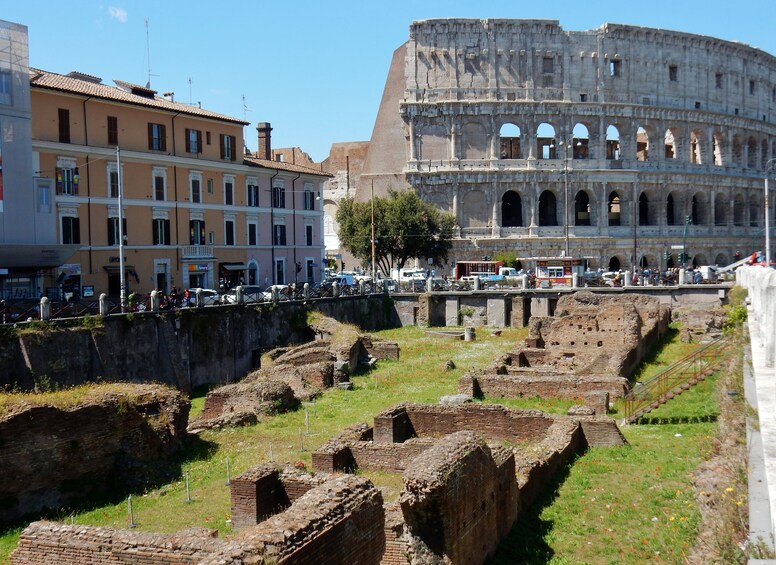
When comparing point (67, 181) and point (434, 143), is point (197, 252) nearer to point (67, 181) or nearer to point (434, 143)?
point (67, 181)

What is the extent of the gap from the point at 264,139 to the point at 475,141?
23.4 meters

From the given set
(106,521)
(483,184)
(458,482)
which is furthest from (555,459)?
(483,184)

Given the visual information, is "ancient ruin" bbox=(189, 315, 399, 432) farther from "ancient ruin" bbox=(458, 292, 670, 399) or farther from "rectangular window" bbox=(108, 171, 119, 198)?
"rectangular window" bbox=(108, 171, 119, 198)

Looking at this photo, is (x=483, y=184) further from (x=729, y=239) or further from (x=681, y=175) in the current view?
(x=729, y=239)

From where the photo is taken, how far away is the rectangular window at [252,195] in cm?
5031

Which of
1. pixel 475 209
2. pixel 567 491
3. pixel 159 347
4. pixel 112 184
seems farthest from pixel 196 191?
pixel 475 209

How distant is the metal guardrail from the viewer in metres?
25.0

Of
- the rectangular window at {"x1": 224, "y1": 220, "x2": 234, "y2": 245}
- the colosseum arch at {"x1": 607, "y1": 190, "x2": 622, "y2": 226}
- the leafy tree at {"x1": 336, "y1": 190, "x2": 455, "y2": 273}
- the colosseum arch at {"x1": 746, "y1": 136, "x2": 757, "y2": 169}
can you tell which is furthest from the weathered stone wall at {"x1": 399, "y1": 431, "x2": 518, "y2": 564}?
the colosseum arch at {"x1": 746, "y1": 136, "x2": 757, "y2": 169}

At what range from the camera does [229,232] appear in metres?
48.7

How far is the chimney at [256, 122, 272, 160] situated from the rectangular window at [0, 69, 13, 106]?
2596cm

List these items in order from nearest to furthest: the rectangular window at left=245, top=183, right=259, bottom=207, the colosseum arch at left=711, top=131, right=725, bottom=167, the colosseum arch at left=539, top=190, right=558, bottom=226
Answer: the rectangular window at left=245, top=183, right=259, bottom=207 < the colosseum arch at left=539, top=190, right=558, bottom=226 < the colosseum arch at left=711, top=131, right=725, bottom=167

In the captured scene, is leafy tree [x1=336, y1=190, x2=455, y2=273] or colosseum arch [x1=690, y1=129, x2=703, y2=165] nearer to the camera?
leafy tree [x1=336, y1=190, x2=455, y2=273]

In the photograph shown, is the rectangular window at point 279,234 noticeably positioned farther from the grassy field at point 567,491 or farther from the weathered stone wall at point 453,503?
the weathered stone wall at point 453,503

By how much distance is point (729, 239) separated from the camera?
79.9 m
